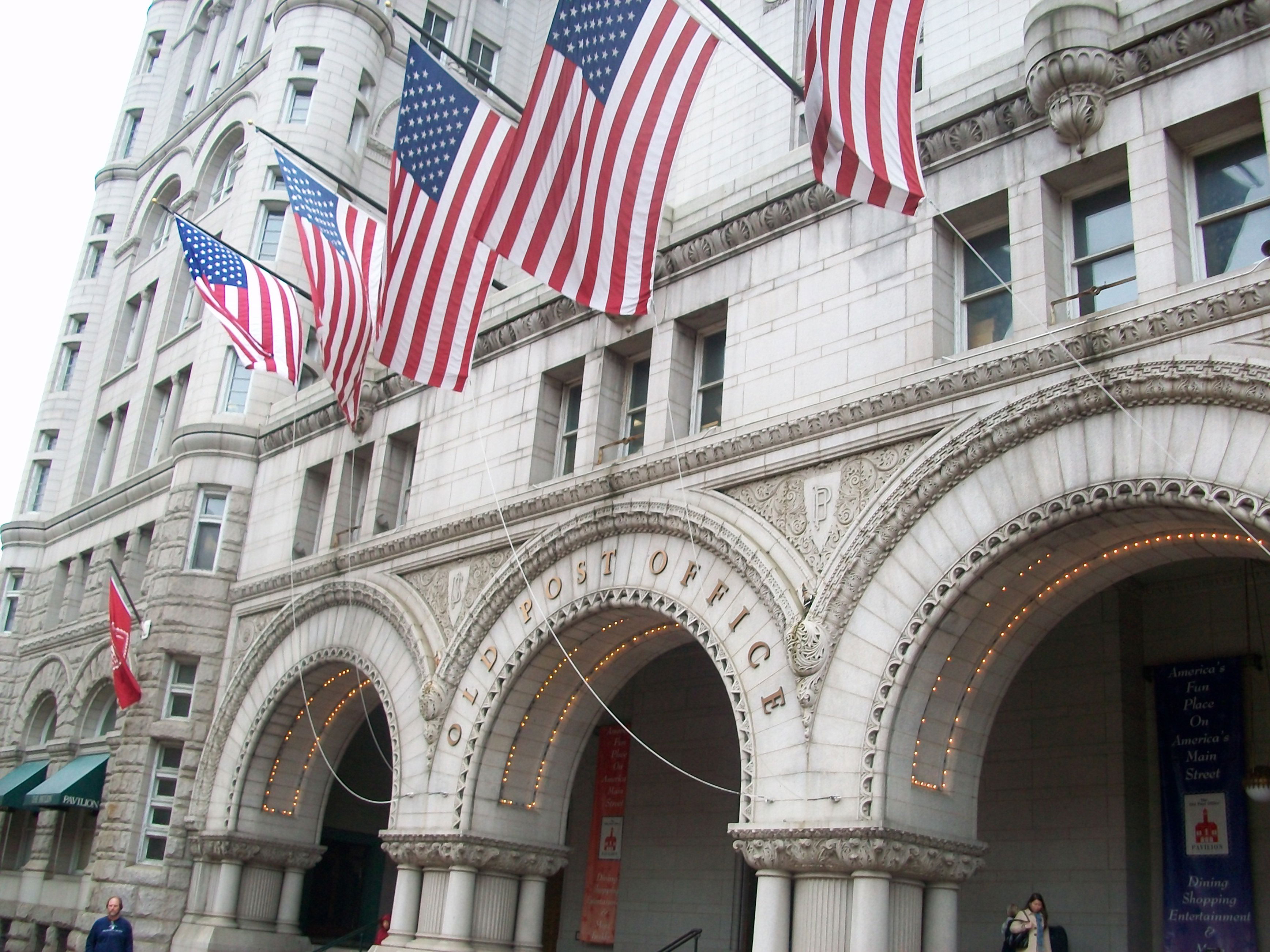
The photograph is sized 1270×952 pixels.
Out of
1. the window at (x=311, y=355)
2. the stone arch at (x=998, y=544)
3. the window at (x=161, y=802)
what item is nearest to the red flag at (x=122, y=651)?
the window at (x=161, y=802)

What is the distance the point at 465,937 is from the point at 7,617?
24.9m

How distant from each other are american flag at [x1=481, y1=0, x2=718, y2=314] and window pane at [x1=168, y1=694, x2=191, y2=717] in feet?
47.9

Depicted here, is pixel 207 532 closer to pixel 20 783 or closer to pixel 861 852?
pixel 20 783

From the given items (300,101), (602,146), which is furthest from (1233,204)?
(300,101)

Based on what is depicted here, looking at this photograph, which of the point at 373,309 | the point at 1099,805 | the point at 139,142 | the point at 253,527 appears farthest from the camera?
the point at 139,142

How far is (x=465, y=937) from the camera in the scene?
16844 mm

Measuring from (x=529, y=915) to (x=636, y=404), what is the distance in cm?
733

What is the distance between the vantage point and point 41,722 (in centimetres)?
3241

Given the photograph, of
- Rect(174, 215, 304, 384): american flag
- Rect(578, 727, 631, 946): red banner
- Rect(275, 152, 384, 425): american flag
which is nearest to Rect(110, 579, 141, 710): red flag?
Rect(174, 215, 304, 384): american flag

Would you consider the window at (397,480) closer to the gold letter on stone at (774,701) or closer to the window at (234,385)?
the window at (234,385)

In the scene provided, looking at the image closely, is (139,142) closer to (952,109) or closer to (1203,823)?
(952,109)

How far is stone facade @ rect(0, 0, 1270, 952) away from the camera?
12.1 m

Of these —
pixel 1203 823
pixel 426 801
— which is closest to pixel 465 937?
pixel 426 801

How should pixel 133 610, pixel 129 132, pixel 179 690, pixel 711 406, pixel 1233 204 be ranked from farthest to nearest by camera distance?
pixel 129 132 < pixel 133 610 < pixel 179 690 < pixel 711 406 < pixel 1233 204
